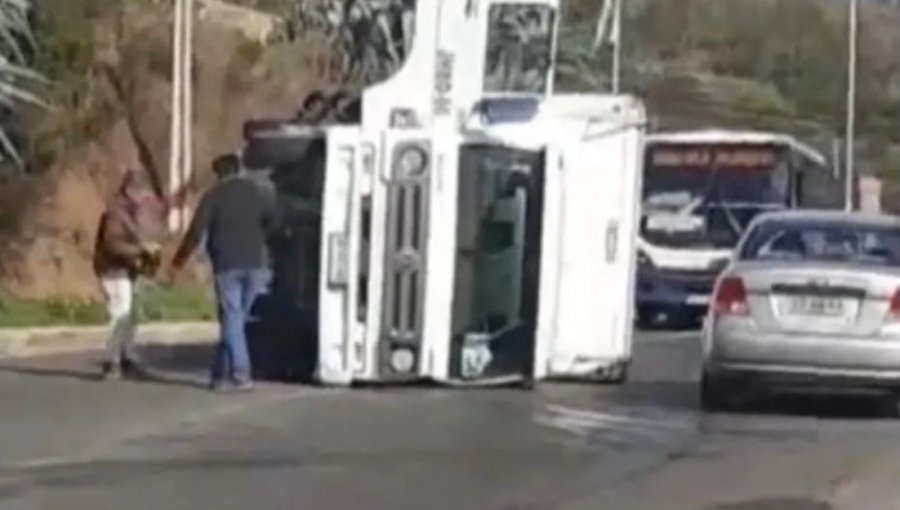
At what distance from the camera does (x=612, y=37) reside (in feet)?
118

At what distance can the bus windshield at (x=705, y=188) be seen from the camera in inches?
1428

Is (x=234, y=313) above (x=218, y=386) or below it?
above

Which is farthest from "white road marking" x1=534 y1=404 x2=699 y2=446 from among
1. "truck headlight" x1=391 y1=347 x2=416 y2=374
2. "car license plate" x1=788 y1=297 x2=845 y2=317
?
"truck headlight" x1=391 y1=347 x2=416 y2=374

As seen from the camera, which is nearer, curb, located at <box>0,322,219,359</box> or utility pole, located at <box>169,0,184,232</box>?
curb, located at <box>0,322,219,359</box>

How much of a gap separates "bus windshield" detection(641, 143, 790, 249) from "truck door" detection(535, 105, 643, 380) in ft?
47.3

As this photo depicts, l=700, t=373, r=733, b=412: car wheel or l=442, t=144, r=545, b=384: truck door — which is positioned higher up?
l=442, t=144, r=545, b=384: truck door

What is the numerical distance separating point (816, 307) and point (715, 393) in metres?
1.18

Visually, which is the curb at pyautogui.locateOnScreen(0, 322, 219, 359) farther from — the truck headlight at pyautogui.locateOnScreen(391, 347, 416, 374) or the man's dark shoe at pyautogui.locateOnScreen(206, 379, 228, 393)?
the truck headlight at pyautogui.locateOnScreen(391, 347, 416, 374)

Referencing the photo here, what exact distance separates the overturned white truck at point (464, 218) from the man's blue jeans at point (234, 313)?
0.52 metres

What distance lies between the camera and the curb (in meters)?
24.3

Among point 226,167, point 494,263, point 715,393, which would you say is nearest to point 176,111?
point 226,167

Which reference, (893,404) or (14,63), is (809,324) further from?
(14,63)

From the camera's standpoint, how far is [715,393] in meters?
20.1

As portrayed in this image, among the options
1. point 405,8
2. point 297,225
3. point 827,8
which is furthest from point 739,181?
point 827,8
